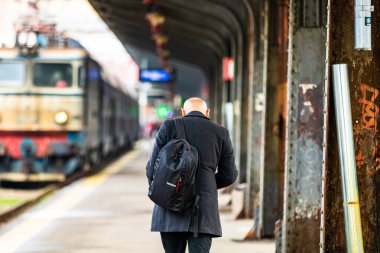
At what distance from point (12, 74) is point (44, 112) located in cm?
116

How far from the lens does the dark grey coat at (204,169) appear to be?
19.8ft

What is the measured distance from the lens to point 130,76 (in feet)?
235

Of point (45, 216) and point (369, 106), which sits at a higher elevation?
point (369, 106)

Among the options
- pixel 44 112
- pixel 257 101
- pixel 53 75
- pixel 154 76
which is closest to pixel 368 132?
pixel 257 101

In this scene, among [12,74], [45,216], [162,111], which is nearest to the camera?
[45,216]

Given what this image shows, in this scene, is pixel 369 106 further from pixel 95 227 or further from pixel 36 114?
pixel 36 114

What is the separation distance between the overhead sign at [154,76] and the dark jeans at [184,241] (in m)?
25.2

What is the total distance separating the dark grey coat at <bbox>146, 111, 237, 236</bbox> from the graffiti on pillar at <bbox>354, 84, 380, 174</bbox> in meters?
0.91

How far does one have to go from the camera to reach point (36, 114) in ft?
66.0

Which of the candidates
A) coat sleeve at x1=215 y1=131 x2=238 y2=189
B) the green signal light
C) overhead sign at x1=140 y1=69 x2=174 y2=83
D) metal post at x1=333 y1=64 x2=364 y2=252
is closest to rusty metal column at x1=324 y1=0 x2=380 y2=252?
coat sleeve at x1=215 y1=131 x2=238 y2=189

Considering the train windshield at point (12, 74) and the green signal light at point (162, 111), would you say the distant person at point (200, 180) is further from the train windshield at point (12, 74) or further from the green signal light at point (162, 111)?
the green signal light at point (162, 111)

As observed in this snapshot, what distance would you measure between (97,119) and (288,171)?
1471 centimetres

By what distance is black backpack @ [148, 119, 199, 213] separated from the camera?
589 centimetres

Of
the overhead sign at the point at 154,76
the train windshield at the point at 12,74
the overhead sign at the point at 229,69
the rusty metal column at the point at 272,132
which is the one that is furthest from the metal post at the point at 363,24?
the overhead sign at the point at 154,76
